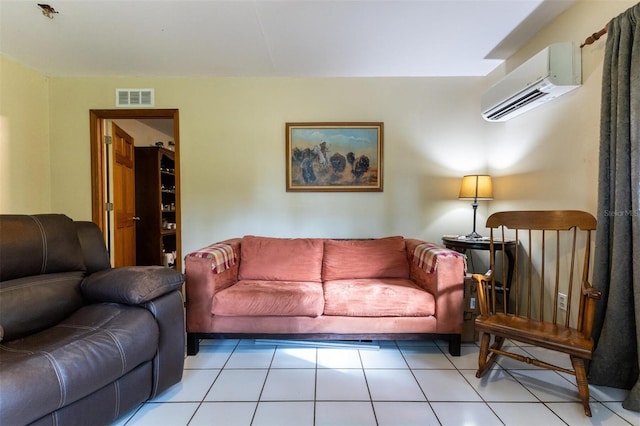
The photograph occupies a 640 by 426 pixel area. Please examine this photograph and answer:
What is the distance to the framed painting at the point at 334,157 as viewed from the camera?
108 inches

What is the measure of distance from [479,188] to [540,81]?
93cm

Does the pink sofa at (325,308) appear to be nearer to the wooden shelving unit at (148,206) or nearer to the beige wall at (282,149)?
the beige wall at (282,149)

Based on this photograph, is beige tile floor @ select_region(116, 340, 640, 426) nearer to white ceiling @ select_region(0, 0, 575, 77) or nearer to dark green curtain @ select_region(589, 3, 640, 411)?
dark green curtain @ select_region(589, 3, 640, 411)

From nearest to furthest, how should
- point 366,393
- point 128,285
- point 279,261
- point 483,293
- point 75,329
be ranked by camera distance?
point 75,329
point 128,285
point 366,393
point 483,293
point 279,261

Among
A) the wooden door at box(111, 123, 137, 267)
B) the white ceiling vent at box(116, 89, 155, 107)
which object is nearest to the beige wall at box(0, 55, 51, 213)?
the wooden door at box(111, 123, 137, 267)

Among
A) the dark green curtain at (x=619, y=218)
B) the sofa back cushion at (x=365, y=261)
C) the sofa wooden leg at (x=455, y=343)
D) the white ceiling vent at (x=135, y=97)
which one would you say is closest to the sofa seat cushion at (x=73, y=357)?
the sofa back cushion at (x=365, y=261)

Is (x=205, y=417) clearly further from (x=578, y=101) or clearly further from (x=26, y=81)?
(x=26, y=81)

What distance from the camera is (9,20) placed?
76.2 inches

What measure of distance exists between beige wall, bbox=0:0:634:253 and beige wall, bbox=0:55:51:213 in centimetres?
5

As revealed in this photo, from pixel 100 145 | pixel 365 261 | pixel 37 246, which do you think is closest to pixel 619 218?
pixel 365 261

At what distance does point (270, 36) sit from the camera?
2.12 m

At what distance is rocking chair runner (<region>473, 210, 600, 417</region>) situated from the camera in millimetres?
1357

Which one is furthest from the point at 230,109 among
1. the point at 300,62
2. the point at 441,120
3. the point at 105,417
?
the point at 105,417

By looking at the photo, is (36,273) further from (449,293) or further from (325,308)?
(449,293)
